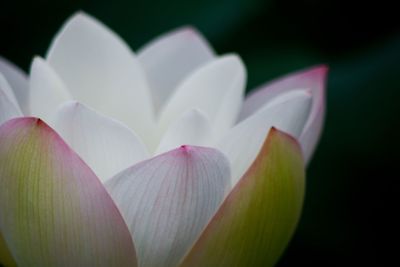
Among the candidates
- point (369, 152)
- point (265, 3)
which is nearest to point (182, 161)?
point (369, 152)

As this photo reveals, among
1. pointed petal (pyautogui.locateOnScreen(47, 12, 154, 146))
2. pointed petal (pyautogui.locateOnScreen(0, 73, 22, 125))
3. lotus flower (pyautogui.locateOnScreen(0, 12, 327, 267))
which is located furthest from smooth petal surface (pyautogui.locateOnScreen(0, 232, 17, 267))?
pointed petal (pyautogui.locateOnScreen(47, 12, 154, 146))

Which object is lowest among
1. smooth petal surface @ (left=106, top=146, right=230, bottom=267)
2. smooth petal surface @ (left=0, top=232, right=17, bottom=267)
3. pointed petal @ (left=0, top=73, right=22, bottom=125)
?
smooth petal surface @ (left=0, top=232, right=17, bottom=267)

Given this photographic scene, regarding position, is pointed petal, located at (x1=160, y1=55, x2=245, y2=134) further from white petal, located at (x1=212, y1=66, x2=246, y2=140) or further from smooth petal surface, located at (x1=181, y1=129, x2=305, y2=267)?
smooth petal surface, located at (x1=181, y1=129, x2=305, y2=267)

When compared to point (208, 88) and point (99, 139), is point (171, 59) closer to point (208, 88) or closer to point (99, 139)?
point (208, 88)

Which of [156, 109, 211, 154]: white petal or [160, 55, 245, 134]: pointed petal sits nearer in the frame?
[156, 109, 211, 154]: white petal

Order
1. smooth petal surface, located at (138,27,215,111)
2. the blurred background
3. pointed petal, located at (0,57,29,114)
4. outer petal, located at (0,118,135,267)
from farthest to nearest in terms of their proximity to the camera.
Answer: the blurred background → smooth petal surface, located at (138,27,215,111) → pointed petal, located at (0,57,29,114) → outer petal, located at (0,118,135,267)

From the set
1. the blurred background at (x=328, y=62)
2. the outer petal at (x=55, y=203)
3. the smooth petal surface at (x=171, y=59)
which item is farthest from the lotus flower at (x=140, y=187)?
the blurred background at (x=328, y=62)
